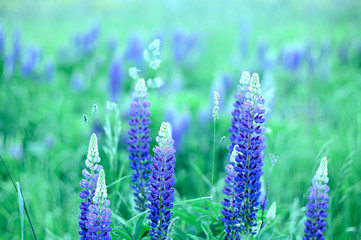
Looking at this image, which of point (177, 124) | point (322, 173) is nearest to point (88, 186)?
point (322, 173)

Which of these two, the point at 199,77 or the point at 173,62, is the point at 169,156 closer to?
the point at 199,77

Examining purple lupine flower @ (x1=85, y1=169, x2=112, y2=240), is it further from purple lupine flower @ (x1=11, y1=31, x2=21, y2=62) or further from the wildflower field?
purple lupine flower @ (x1=11, y1=31, x2=21, y2=62)

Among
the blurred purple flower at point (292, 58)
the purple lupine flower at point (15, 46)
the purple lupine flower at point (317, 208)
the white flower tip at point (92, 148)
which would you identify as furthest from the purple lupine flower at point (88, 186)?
the blurred purple flower at point (292, 58)

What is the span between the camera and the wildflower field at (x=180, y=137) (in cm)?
124

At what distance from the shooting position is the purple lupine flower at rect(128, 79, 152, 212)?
1.41 metres

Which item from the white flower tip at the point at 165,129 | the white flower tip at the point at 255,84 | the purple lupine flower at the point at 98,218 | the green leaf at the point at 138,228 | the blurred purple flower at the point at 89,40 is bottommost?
the green leaf at the point at 138,228

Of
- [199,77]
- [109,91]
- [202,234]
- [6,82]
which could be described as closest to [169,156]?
[202,234]

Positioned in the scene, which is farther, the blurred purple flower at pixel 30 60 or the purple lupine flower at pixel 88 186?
the blurred purple flower at pixel 30 60

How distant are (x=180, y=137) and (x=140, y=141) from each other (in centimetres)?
172

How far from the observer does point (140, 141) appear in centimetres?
142

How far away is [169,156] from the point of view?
119cm

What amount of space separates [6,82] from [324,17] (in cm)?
664

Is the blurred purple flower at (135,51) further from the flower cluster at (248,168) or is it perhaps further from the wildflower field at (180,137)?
the flower cluster at (248,168)

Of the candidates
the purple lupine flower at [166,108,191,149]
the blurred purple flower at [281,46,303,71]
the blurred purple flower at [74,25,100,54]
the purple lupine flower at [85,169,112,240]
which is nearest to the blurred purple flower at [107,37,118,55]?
the blurred purple flower at [74,25,100,54]
